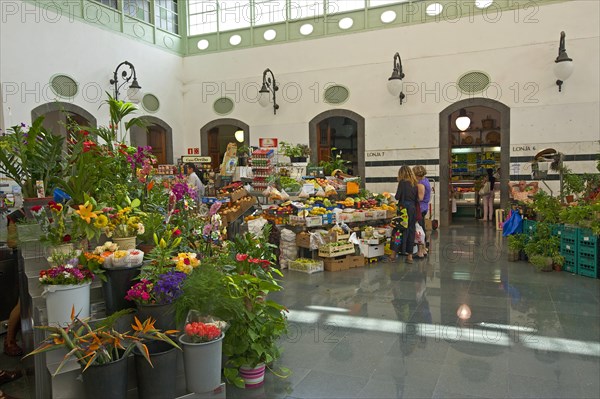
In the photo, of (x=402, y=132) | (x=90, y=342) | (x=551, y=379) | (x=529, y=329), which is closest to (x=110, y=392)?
(x=90, y=342)

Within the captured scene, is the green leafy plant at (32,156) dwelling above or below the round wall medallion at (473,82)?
below

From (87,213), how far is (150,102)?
10.4m

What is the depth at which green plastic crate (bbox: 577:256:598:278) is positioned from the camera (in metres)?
6.14

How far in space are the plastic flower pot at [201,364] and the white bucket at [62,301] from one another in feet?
2.36

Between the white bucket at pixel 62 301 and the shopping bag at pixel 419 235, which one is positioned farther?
the shopping bag at pixel 419 235

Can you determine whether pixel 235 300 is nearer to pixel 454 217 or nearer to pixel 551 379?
pixel 551 379

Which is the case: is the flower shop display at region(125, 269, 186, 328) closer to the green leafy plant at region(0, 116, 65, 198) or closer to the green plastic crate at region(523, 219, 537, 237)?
the green leafy plant at region(0, 116, 65, 198)

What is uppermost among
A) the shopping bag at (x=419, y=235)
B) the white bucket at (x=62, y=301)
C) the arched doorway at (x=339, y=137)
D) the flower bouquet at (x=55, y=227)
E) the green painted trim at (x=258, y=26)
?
the green painted trim at (x=258, y=26)

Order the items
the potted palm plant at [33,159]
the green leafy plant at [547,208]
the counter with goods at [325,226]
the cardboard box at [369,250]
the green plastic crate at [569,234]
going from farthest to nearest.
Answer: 1. the cardboard box at [369,250]
2. the counter with goods at [325,226]
3. the green leafy plant at [547,208]
4. the green plastic crate at [569,234]
5. the potted palm plant at [33,159]

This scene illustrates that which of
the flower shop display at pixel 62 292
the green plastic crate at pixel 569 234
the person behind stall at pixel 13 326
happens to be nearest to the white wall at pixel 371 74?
the green plastic crate at pixel 569 234

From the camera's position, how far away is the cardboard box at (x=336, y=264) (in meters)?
6.96

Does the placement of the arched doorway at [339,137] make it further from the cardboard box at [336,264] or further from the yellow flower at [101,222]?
the yellow flower at [101,222]

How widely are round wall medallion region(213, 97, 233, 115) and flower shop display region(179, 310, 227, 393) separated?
1137 cm

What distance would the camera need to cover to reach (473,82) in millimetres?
11000
